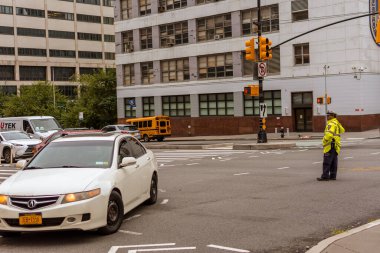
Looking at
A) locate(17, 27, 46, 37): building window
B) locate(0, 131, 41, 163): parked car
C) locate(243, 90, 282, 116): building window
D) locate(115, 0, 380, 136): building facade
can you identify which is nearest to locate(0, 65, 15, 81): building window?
locate(17, 27, 46, 37): building window

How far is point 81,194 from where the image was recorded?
7.65 m

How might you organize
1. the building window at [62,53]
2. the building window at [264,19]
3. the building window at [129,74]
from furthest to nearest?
the building window at [62,53]
the building window at [129,74]
the building window at [264,19]

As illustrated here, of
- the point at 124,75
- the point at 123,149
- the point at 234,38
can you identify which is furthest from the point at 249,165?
the point at 124,75

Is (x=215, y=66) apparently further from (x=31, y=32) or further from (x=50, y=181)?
(x=31, y=32)

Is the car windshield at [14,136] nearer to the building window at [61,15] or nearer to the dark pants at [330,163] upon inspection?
the dark pants at [330,163]

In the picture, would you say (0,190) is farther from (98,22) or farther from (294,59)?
(98,22)

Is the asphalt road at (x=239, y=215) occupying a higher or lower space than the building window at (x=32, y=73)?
lower

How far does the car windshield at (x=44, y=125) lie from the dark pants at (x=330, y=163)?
72.3ft

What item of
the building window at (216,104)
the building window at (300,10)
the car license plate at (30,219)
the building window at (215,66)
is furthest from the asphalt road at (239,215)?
the building window at (215,66)

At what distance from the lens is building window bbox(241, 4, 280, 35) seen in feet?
150

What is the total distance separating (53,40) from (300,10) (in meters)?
59.6

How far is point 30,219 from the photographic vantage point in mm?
7426

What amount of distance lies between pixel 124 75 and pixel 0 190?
2072 inches

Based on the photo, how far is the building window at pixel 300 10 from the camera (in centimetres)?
4366
